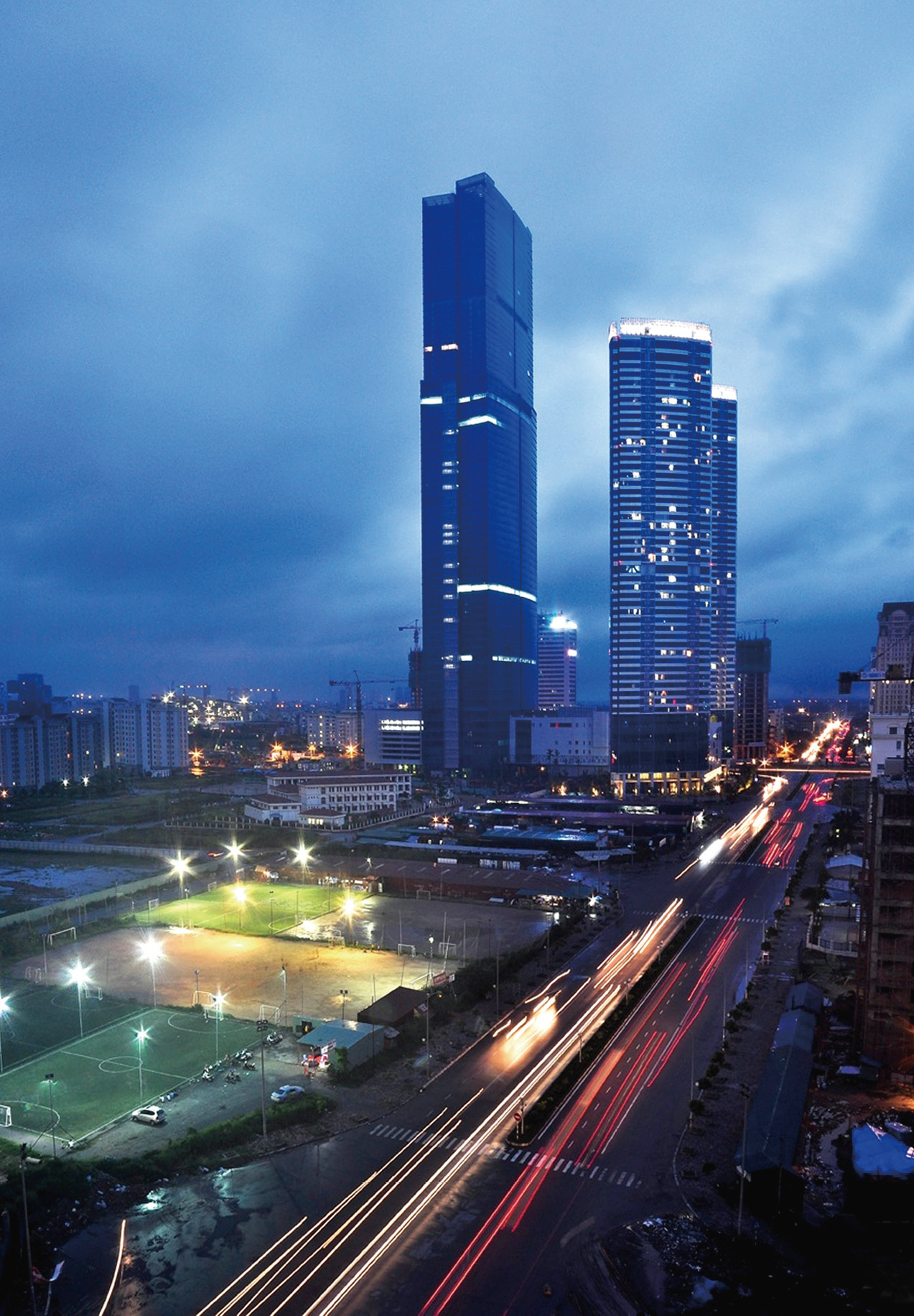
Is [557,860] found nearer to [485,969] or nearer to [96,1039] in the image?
[485,969]

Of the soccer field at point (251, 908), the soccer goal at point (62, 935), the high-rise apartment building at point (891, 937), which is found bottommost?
the soccer field at point (251, 908)

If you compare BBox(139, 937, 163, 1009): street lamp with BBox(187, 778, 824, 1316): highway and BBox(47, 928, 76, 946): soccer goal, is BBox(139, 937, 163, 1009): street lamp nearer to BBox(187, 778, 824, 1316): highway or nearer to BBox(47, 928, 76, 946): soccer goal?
BBox(47, 928, 76, 946): soccer goal

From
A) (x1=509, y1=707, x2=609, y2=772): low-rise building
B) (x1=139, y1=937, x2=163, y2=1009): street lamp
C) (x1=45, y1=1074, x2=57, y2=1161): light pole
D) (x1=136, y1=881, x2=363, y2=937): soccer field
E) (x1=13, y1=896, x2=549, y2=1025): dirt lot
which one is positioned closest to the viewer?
(x1=45, y1=1074, x2=57, y2=1161): light pole

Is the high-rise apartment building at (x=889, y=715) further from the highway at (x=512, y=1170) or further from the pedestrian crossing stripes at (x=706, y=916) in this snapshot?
the highway at (x=512, y=1170)

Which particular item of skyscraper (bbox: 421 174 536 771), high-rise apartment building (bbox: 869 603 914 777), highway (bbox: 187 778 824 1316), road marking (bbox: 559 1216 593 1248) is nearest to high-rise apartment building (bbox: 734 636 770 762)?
skyscraper (bbox: 421 174 536 771)

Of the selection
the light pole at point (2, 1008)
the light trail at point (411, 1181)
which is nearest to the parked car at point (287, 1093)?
the light trail at point (411, 1181)

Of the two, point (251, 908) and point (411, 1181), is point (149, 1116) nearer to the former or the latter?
point (411, 1181)

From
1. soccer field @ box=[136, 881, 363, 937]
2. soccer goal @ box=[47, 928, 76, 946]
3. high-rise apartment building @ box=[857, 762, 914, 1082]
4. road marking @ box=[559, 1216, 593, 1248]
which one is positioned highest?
high-rise apartment building @ box=[857, 762, 914, 1082]
